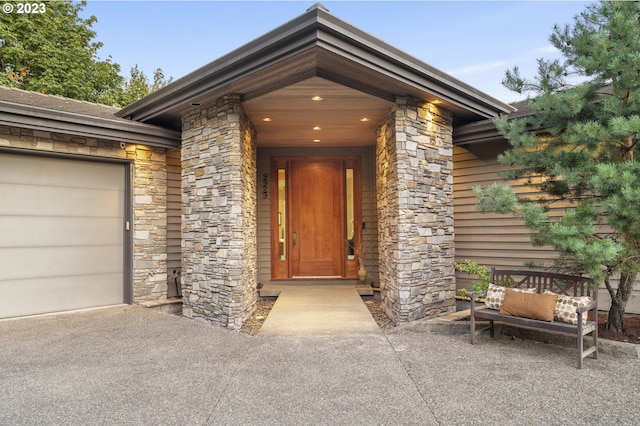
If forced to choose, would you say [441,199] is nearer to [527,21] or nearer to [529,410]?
[529,410]

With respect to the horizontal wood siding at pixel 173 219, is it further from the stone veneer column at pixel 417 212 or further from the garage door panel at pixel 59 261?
the stone veneer column at pixel 417 212

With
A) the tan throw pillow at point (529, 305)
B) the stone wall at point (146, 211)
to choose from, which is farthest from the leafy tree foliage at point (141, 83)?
the tan throw pillow at point (529, 305)

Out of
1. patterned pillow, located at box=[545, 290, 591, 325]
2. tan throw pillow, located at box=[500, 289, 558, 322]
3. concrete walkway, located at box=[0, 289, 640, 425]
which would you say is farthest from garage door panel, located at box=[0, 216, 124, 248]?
patterned pillow, located at box=[545, 290, 591, 325]

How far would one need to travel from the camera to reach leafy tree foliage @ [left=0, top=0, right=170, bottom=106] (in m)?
10.7

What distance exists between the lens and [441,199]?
5078 millimetres

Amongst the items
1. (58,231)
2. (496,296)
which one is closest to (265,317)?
(496,296)

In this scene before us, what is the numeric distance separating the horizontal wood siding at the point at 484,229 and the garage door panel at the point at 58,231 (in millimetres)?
5356

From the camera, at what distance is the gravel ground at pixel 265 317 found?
15.2 ft

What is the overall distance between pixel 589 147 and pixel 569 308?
152 cm

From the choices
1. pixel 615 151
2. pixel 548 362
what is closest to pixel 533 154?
pixel 615 151

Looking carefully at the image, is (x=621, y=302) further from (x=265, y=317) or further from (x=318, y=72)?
(x=265, y=317)

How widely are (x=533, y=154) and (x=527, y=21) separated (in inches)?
210

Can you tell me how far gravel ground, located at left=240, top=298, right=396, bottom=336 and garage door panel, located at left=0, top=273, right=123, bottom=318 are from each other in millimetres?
2173

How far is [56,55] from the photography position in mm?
11570
